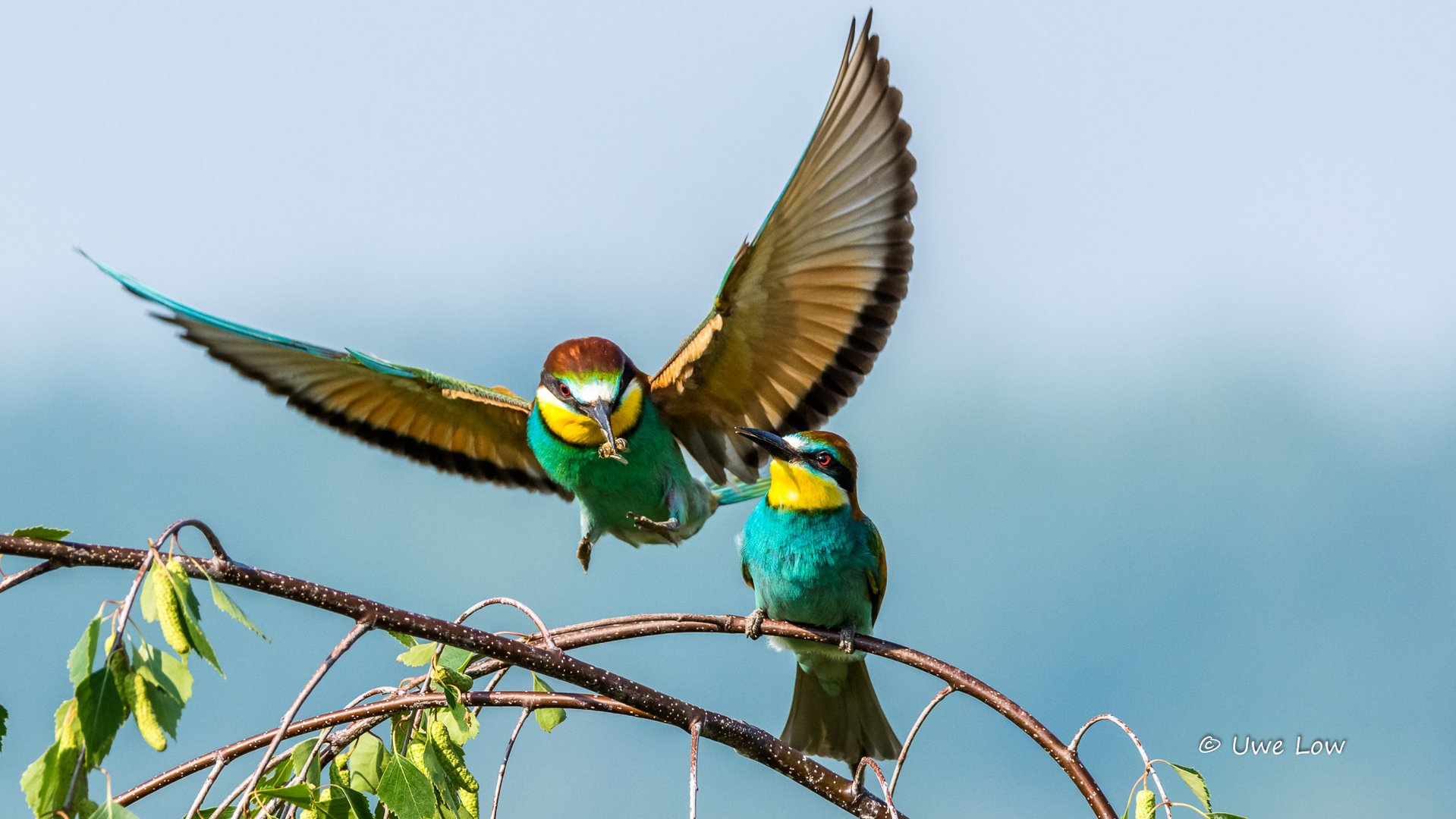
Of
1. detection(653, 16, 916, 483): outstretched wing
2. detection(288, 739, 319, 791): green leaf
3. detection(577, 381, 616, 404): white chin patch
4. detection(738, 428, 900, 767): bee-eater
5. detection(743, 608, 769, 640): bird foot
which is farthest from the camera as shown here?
detection(577, 381, 616, 404): white chin patch

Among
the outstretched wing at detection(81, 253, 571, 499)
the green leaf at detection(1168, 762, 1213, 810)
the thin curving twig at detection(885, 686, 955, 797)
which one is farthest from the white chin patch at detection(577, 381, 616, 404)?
Result: the green leaf at detection(1168, 762, 1213, 810)

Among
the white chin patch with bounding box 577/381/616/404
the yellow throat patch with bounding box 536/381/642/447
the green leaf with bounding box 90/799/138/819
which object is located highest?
the white chin patch with bounding box 577/381/616/404

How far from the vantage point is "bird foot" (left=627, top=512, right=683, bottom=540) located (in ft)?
11.4

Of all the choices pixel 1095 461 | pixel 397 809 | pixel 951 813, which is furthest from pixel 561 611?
pixel 397 809

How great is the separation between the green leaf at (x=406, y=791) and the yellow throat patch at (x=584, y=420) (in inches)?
64.3

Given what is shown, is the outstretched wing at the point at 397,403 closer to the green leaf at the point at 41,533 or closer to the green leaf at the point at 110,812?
the green leaf at the point at 41,533

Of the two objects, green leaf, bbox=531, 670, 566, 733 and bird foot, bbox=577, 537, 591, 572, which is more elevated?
green leaf, bbox=531, 670, 566, 733

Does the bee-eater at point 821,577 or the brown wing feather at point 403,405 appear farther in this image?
the brown wing feather at point 403,405

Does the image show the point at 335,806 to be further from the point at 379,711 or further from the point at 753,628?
the point at 753,628

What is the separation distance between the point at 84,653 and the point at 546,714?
79 centimetres

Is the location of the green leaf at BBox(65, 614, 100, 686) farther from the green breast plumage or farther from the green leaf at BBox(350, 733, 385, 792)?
the green breast plumage

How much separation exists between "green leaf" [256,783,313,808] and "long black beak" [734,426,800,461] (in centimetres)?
172

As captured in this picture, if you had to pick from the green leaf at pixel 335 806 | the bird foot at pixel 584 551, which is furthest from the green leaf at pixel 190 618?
the bird foot at pixel 584 551

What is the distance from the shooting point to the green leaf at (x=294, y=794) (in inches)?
68.7
